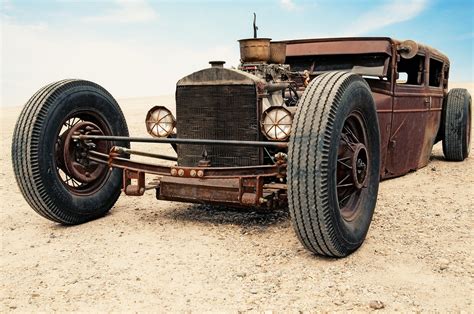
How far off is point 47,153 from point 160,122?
1088mm

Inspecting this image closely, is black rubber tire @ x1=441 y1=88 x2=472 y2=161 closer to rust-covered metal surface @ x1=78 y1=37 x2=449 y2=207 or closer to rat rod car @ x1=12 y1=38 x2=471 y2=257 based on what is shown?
rust-covered metal surface @ x1=78 y1=37 x2=449 y2=207

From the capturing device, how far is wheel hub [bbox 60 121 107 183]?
15.8 ft

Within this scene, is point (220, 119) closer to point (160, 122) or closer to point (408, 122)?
point (160, 122)

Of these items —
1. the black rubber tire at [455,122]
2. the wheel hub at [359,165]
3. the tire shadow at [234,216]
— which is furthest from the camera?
the black rubber tire at [455,122]

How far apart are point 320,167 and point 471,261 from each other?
4.47 ft

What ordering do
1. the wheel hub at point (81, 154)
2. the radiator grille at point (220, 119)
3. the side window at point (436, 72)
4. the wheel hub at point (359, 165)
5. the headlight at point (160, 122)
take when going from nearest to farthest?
the wheel hub at point (359, 165), the radiator grille at point (220, 119), the wheel hub at point (81, 154), the headlight at point (160, 122), the side window at point (436, 72)

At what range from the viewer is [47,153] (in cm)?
457

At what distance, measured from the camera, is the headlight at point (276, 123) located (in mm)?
4234

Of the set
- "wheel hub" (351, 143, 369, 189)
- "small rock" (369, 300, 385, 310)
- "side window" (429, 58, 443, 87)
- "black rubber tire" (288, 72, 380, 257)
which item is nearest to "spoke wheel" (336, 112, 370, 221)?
"wheel hub" (351, 143, 369, 189)

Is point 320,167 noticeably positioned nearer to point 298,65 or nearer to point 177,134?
point 177,134

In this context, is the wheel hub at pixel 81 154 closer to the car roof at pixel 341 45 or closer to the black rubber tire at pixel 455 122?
the car roof at pixel 341 45

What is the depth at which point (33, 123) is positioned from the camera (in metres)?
4.50

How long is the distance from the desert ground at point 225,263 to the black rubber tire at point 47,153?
19cm

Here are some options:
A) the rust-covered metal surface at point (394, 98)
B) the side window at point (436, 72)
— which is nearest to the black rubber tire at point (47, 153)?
the rust-covered metal surface at point (394, 98)
